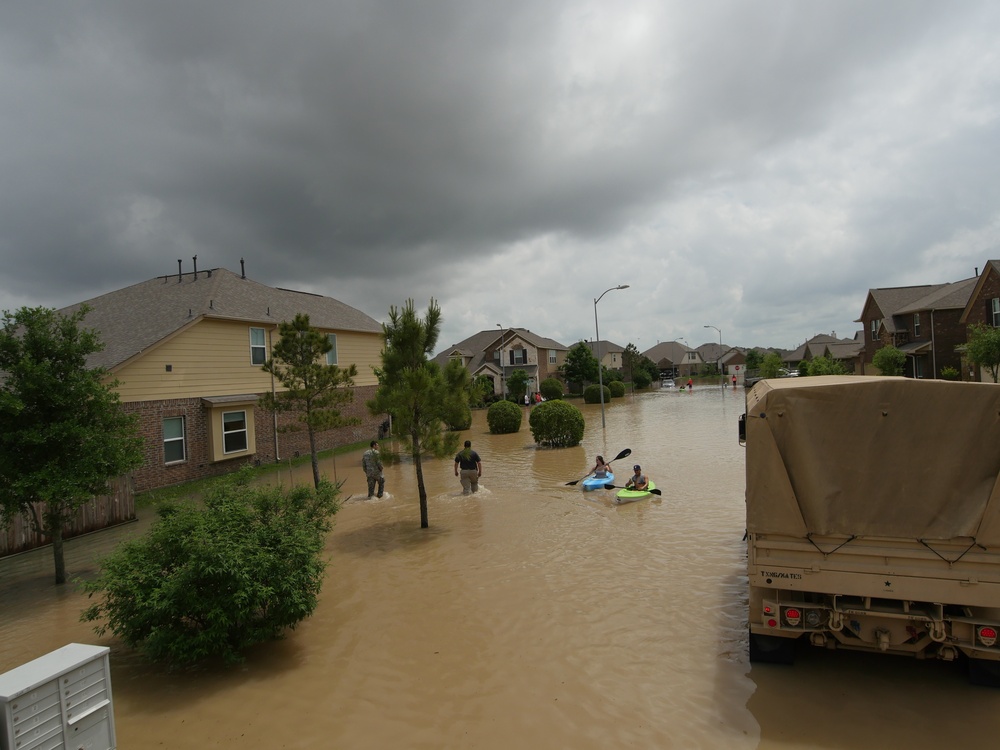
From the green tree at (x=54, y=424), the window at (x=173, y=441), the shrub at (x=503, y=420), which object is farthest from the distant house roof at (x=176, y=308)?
the shrub at (x=503, y=420)

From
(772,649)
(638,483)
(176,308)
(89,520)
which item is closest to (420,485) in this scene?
(638,483)

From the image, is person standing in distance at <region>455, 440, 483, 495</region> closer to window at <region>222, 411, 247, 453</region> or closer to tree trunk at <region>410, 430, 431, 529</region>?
tree trunk at <region>410, 430, 431, 529</region>

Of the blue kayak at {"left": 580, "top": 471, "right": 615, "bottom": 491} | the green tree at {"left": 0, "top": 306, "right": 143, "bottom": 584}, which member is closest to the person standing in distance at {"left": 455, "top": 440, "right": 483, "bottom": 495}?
the blue kayak at {"left": 580, "top": 471, "right": 615, "bottom": 491}

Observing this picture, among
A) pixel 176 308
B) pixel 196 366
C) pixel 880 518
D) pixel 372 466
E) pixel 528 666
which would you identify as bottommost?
pixel 528 666

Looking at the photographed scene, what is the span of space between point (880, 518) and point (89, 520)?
662 inches

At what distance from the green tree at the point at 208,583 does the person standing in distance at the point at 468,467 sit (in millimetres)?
8784

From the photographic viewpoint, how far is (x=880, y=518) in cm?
564

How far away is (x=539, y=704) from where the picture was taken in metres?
5.87

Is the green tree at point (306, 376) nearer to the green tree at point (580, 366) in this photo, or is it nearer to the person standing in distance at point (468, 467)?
the person standing in distance at point (468, 467)

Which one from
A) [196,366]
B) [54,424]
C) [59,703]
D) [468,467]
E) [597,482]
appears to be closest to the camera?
[59,703]

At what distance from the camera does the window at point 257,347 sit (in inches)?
932

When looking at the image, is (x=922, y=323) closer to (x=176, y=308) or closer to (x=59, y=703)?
(x=176, y=308)

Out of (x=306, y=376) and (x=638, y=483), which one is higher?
(x=306, y=376)

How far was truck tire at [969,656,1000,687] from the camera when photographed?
554 centimetres
